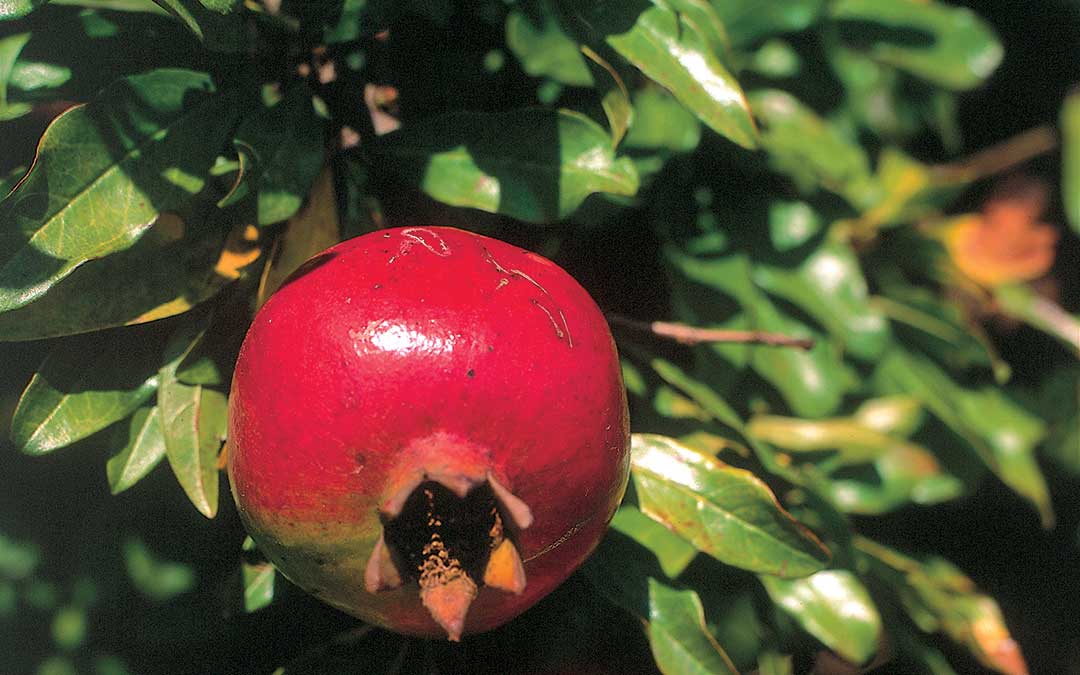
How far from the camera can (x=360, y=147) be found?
0.84 m

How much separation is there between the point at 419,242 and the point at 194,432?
0.75 feet

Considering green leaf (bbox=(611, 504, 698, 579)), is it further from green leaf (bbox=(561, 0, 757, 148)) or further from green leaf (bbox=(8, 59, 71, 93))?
Result: green leaf (bbox=(8, 59, 71, 93))

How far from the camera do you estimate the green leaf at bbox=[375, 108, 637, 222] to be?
74 centimetres

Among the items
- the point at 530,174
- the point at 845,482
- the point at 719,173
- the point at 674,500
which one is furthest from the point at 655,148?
the point at 845,482

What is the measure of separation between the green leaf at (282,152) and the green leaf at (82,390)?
0.16 meters

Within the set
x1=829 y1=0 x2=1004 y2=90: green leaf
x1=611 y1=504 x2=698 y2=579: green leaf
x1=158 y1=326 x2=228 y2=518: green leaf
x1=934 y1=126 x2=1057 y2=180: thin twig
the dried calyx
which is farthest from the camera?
x1=934 y1=126 x2=1057 y2=180: thin twig

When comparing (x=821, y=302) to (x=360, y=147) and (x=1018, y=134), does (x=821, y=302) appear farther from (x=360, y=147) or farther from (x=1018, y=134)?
(x=1018, y=134)

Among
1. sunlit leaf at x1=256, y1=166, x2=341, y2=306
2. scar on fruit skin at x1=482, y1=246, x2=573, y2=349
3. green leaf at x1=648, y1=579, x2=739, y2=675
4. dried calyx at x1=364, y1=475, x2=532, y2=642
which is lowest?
green leaf at x1=648, y1=579, x2=739, y2=675

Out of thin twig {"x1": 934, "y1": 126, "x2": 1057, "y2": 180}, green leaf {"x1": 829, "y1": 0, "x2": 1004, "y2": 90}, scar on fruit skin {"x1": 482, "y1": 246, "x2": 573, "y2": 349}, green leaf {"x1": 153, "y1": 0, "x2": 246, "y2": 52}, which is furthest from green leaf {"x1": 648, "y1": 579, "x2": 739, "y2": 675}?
thin twig {"x1": 934, "y1": 126, "x2": 1057, "y2": 180}

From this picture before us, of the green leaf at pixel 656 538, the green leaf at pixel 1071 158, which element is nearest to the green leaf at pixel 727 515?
the green leaf at pixel 656 538

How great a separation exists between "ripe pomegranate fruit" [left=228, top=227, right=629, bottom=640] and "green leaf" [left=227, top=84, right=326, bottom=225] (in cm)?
14

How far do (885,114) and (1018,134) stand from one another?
0.31 m

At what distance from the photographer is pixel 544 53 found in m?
0.92

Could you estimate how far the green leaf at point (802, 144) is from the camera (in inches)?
46.4
